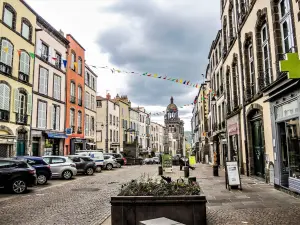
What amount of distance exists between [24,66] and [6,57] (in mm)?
2496

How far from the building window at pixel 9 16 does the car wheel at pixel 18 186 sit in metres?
14.0

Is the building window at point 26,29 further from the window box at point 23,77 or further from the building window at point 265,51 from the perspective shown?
the building window at point 265,51

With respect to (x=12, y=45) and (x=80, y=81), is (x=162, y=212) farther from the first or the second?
(x=80, y=81)

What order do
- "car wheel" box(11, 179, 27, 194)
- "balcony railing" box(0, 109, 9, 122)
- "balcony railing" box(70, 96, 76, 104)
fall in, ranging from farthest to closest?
"balcony railing" box(70, 96, 76, 104), "balcony railing" box(0, 109, 9, 122), "car wheel" box(11, 179, 27, 194)

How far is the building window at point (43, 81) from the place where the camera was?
2673cm

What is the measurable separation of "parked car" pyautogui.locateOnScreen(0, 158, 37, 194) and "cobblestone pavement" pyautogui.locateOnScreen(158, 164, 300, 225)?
7.85 meters

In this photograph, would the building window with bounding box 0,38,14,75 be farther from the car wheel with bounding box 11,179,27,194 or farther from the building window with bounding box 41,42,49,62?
the car wheel with bounding box 11,179,27,194

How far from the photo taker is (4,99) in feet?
68.2

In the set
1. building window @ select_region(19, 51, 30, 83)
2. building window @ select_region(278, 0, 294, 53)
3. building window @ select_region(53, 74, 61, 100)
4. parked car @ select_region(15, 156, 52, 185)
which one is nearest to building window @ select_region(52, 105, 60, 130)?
building window @ select_region(53, 74, 61, 100)

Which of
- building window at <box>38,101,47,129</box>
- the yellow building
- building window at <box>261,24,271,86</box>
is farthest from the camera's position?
building window at <box>38,101,47,129</box>

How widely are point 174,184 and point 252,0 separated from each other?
11.3 meters

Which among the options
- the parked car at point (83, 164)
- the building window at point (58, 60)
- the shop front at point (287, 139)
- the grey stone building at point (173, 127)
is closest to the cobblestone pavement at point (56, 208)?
the shop front at point (287, 139)

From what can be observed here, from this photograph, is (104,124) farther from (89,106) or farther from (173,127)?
(173,127)

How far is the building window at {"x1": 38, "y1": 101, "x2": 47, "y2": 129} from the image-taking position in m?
26.2
